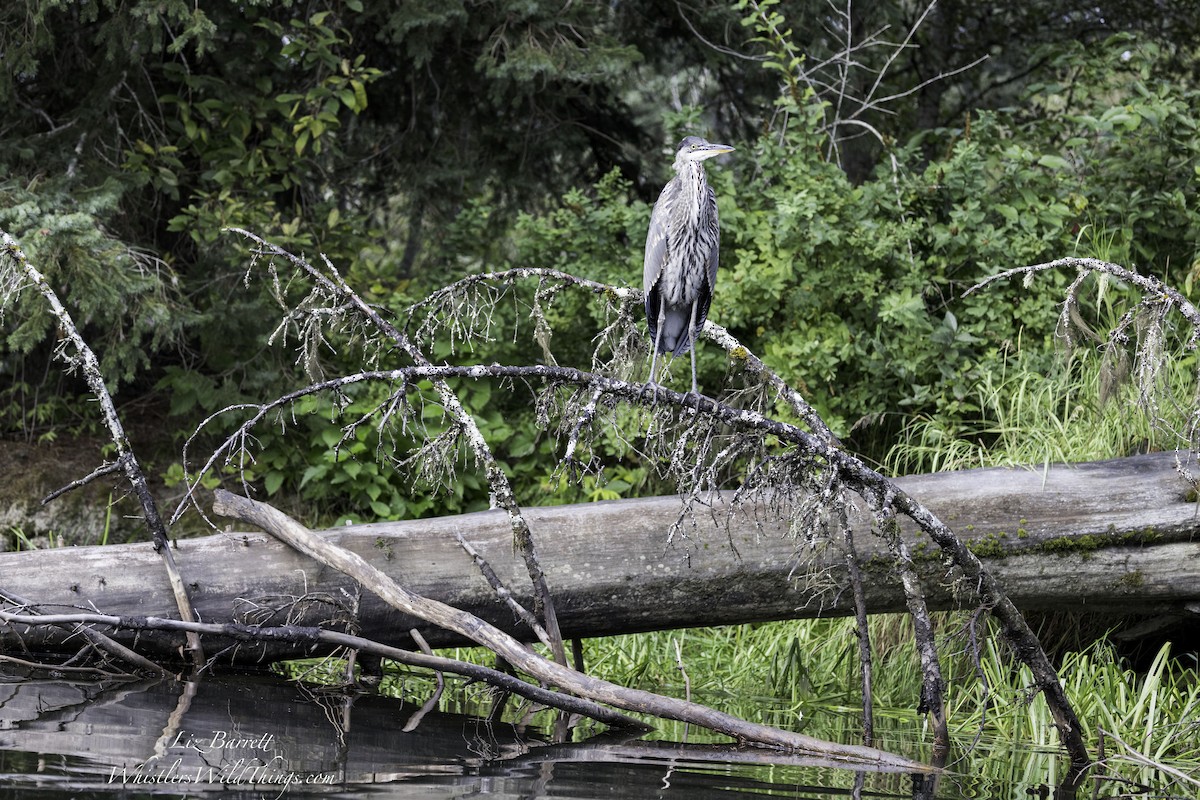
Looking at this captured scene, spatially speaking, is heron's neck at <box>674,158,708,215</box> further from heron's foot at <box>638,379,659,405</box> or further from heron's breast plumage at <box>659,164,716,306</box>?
heron's foot at <box>638,379,659,405</box>

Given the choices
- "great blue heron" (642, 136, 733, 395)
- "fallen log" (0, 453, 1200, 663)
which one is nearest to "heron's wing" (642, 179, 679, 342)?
"great blue heron" (642, 136, 733, 395)

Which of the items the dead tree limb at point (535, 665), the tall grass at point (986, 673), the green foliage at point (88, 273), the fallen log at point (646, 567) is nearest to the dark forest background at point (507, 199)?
the green foliage at point (88, 273)

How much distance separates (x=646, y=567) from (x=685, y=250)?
129cm

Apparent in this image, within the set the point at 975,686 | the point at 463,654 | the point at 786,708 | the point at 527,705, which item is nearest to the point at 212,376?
the point at 463,654

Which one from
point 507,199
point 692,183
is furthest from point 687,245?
point 507,199

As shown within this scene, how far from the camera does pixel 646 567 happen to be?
441 cm

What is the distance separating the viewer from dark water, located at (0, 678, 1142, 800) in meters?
3.03

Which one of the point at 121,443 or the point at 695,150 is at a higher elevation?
the point at 695,150

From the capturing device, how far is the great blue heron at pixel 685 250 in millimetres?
4332

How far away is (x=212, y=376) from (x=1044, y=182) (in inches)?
205

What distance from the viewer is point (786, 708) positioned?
4.77 meters

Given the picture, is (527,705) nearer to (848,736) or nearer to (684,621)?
(684,621)

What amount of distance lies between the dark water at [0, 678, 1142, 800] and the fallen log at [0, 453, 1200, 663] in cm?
36

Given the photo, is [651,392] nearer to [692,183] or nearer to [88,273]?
[692,183]
